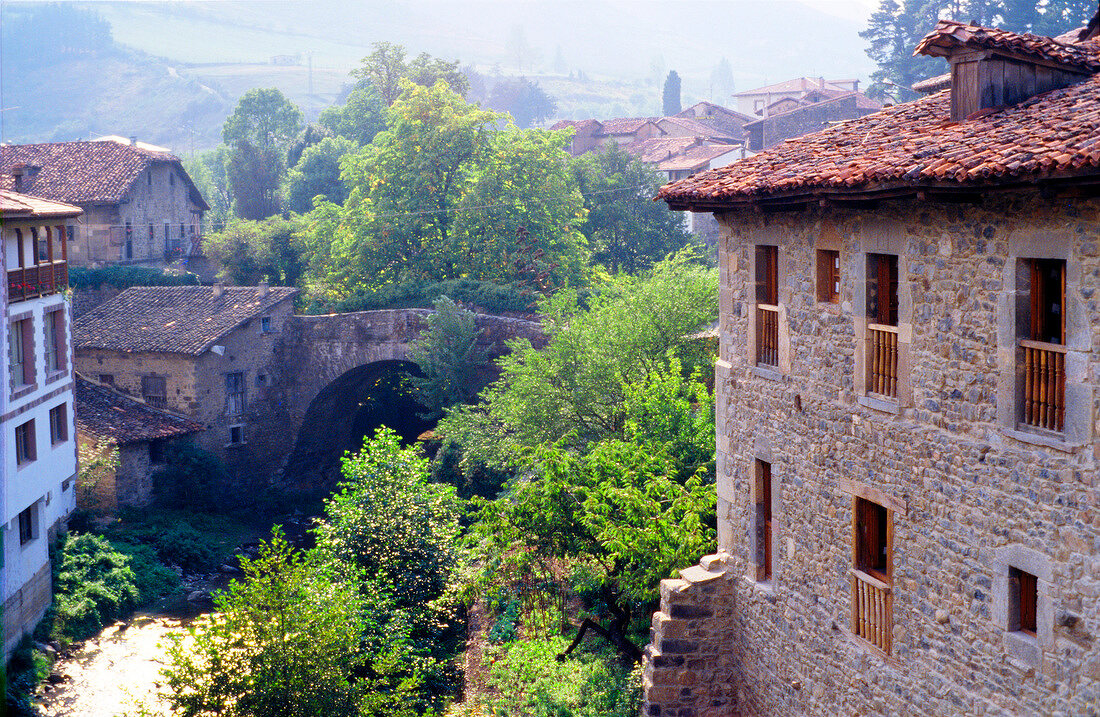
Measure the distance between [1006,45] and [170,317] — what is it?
31.8 m

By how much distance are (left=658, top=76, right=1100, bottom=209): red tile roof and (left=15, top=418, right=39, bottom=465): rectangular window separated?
58.0 ft

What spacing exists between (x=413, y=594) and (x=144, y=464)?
13.7m

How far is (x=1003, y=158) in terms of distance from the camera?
27.2 feet

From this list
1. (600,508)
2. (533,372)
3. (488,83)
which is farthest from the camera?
(488,83)

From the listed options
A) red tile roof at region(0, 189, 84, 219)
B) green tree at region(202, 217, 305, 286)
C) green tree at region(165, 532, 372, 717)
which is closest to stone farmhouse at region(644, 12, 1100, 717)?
green tree at region(165, 532, 372, 717)

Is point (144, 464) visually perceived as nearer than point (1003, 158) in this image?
No

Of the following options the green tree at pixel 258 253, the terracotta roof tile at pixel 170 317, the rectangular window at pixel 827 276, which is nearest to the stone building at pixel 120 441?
the terracotta roof tile at pixel 170 317

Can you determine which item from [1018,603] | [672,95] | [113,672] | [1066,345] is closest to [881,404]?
[1018,603]

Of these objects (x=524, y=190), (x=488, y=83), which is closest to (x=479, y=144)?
(x=524, y=190)

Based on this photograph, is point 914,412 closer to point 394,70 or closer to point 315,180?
point 315,180

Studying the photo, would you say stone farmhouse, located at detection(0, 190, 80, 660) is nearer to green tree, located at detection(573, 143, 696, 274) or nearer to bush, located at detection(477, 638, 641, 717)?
bush, located at detection(477, 638, 641, 717)

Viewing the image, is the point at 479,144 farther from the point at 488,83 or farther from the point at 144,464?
the point at 488,83

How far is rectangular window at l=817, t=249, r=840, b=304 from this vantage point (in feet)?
37.9

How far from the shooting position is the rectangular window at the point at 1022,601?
8.98 metres
